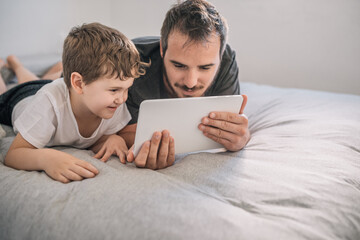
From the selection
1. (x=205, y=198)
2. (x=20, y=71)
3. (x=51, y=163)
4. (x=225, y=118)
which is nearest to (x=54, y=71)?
(x=20, y=71)

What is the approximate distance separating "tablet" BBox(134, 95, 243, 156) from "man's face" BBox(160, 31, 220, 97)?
0.61ft

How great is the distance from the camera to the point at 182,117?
2.50 feet

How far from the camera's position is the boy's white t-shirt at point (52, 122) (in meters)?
0.83

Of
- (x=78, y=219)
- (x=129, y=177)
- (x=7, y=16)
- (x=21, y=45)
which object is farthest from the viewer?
(x=21, y=45)

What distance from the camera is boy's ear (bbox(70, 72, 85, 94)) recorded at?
0.84 metres

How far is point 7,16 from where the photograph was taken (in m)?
1.86

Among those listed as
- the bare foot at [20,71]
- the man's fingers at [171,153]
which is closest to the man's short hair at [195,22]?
A: the man's fingers at [171,153]

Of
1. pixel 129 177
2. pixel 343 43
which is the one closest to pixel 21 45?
pixel 129 177

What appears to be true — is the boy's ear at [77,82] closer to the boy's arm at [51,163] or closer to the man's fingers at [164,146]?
the boy's arm at [51,163]

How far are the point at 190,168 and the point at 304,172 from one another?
0.28 meters

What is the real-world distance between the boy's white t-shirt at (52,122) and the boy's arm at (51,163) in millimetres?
50

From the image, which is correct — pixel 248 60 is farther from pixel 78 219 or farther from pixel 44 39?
pixel 78 219

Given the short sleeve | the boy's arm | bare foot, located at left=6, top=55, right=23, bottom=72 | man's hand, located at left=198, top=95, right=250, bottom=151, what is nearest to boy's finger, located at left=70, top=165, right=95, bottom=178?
the boy's arm

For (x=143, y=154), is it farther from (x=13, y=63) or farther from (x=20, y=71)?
(x=13, y=63)
